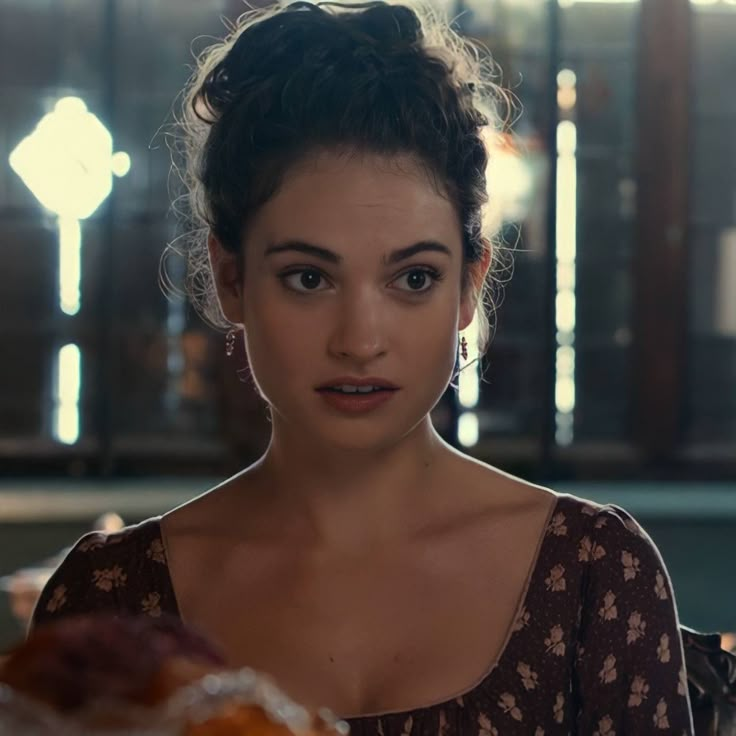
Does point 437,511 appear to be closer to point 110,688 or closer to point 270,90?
point 270,90

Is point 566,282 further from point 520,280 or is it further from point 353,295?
point 353,295

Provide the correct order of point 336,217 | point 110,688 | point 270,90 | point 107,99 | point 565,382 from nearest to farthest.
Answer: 1. point 110,688
2. point 336,217
3. point 270,90
4. point 107,99
5. point 565,382

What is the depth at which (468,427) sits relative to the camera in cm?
441

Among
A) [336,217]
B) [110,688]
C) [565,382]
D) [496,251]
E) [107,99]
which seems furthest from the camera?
[565,382]

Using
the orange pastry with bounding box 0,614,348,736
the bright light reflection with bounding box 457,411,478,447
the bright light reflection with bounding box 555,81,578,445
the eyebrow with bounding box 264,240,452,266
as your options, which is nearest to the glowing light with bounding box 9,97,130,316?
the bright light reflection with bounding box 457,411,478,447

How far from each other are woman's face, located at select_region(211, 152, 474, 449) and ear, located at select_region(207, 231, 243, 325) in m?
0.07

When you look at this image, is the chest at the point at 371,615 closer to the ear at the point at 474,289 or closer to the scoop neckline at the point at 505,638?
the scoop neckline at the point at 505,638

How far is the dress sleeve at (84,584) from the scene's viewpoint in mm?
1251

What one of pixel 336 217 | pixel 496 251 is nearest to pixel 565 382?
pixel 496 251

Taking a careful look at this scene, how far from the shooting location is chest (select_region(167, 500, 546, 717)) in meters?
1.09

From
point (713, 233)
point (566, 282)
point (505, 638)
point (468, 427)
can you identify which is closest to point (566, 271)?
point (566, 282)

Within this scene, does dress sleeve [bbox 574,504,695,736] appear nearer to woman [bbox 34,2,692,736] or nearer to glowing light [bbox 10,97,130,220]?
woman [bbox 34,2,692,736]

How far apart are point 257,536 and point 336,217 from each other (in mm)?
331

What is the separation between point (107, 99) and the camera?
427cm
